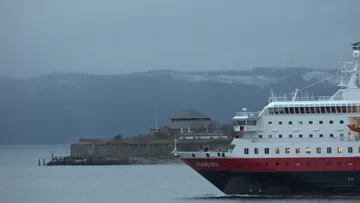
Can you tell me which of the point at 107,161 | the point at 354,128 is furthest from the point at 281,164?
the point at 107,161

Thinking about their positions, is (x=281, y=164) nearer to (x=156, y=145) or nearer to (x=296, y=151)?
(x=296, y=151)

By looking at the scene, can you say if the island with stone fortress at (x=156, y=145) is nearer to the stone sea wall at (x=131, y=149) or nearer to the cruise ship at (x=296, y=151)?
the stone sea wall at (x=131, y=149)

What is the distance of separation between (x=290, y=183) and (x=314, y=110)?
455 centimetres

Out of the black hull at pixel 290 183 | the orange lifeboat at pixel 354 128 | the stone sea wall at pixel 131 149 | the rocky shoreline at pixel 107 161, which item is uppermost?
the orange lifeboat at pixel 354 128

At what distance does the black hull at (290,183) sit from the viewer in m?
60.1

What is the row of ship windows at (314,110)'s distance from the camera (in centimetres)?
6128

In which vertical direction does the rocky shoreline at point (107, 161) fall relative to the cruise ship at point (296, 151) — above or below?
below

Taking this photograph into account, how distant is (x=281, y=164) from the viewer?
60719 millimetres

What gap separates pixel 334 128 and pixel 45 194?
84.8ft

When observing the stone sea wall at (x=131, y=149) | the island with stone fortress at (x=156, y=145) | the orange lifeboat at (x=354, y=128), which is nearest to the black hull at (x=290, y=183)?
the orange lifeboat at (x=354, y=128)

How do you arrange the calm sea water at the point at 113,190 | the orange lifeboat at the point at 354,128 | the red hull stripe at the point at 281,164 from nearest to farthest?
1. the red hull stripe at the point at 281,164
2. the orange lifeboat at the point at 354,128
3. the calm sea water at the point at 113,190

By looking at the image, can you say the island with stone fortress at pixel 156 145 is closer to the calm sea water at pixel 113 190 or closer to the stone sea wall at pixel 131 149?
the stone sea wall at pixel 131 149

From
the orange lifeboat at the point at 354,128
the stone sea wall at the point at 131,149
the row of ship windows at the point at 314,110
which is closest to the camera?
the orange lifeboat at the point at 354,128

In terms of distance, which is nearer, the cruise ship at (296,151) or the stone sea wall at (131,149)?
the cruise ship at (296,151)
